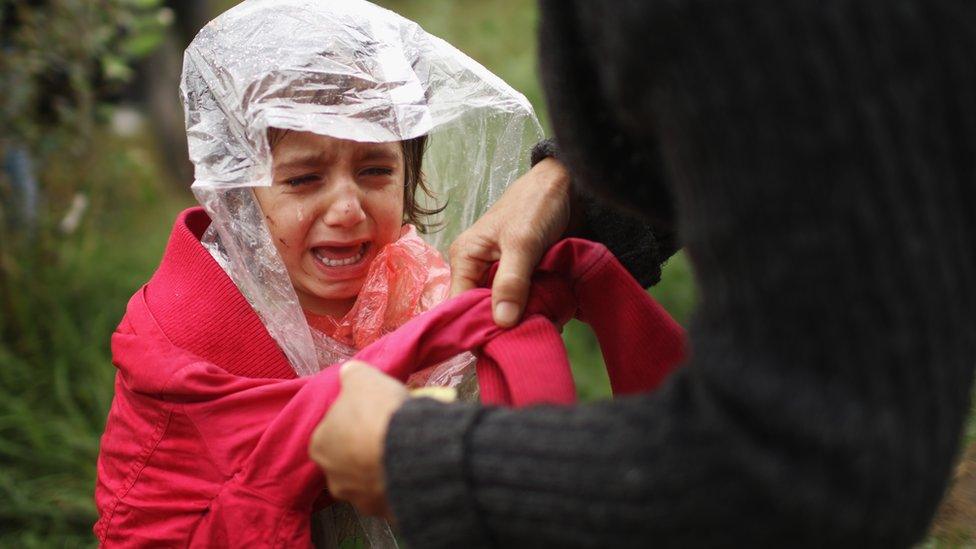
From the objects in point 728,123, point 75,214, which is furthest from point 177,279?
point 75,214

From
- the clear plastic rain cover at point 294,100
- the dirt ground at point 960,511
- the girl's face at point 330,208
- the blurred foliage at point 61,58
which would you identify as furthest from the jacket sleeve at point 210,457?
the blurred foliage at point 61,58

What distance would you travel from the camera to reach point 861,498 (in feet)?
3.52

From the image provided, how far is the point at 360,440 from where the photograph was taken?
4.47 ft

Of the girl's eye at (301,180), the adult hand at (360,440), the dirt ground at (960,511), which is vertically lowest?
the dirt ground at (960,511)

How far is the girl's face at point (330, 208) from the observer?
2.10 metres

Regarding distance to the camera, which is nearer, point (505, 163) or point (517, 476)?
point (517, 476)

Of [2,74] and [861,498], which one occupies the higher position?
[861,498]

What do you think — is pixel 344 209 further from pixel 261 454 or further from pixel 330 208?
pixel 261 454

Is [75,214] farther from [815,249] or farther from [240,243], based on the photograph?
[815,249]

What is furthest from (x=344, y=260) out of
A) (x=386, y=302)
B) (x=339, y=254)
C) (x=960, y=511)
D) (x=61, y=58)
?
(x=61, y=58)

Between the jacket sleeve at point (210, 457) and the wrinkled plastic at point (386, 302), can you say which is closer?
the jacket sleeve at point (210, 457)

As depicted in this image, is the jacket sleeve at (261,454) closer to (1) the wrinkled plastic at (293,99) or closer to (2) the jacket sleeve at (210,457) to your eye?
(2) the jacket sleeve at (210,457)

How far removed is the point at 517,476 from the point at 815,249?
0.43 meters

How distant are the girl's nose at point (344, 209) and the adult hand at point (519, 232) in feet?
0.86
